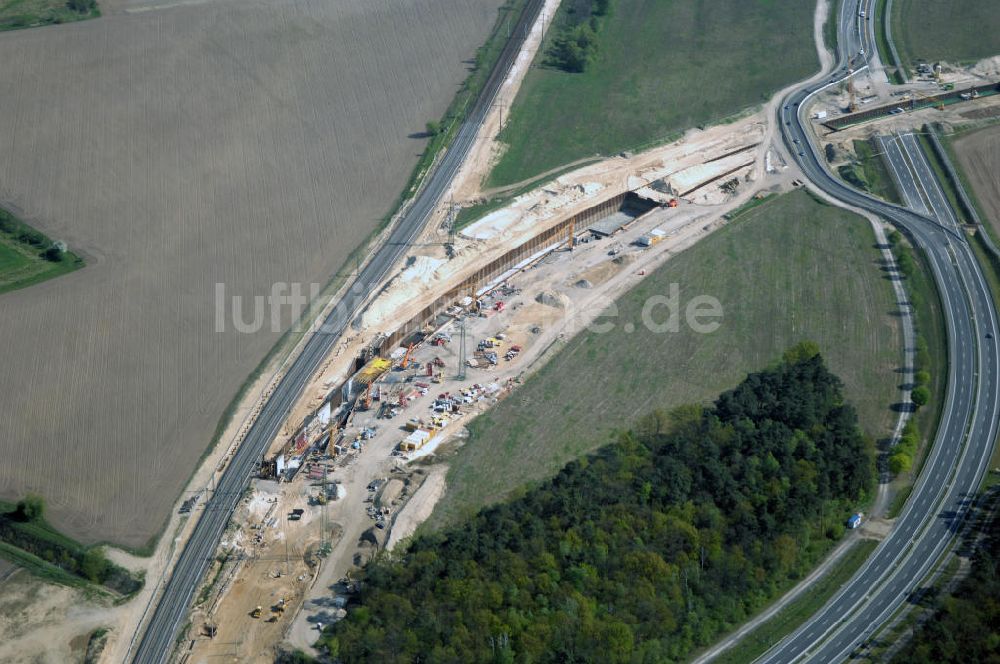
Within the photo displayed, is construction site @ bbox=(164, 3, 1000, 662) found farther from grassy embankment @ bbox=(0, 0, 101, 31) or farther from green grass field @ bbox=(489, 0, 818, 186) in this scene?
grassy embankment @ bbox=(0, 0, 101, 31)

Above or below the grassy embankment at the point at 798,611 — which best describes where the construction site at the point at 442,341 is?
above

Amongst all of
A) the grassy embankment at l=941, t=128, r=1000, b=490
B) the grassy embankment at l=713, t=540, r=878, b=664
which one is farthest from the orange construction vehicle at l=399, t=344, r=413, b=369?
the grassy embankment at l=941, t=128, r=1000, b=490

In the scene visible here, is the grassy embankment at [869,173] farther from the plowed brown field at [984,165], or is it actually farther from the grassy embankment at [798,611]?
the grassy embankment at [798,611]

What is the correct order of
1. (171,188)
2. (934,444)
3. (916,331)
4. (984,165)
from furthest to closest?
(984,165) < (171,188) < (916,331) < (934,444)

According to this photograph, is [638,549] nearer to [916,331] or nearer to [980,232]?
[916,331]

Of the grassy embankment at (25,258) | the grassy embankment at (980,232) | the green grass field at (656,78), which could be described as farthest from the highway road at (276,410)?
the grassy embankment at (980,232)

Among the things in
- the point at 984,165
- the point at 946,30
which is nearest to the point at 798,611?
the point at 984,165
